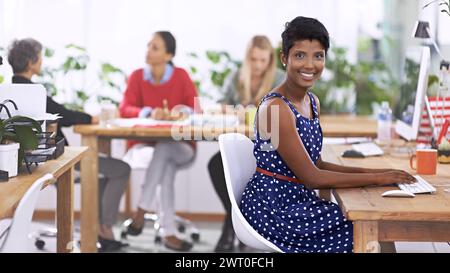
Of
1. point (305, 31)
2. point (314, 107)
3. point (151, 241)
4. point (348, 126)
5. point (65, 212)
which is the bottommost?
point (151, 241)

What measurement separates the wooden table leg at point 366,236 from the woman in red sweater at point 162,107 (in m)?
2.74

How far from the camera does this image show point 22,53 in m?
4.53

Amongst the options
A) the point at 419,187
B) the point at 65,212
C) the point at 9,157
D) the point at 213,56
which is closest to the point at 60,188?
the point at 65,212

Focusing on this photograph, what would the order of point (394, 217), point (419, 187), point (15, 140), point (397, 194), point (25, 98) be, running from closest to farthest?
point (394, 217)
point (397, 194)
point (419, 187)
point (15, 140)
point (25, 98)

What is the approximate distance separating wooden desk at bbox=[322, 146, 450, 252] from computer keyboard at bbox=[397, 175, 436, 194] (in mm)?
36

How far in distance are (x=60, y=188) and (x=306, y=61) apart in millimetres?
1393

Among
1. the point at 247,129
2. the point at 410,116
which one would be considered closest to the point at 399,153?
the point at 410,116

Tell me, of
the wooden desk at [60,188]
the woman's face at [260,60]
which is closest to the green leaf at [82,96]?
the woman's face at [260,60]

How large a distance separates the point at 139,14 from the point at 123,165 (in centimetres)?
144

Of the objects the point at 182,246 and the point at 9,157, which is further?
the point at 182,246

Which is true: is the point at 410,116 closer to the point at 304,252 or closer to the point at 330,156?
the point at 330,156

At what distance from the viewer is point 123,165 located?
17.1ft

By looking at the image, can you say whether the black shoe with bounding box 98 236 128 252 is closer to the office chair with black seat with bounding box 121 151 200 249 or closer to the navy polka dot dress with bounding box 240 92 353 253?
the office chair with black seat with bounding box 121 151 200 249

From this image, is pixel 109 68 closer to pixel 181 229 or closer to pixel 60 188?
pixel 181 229
